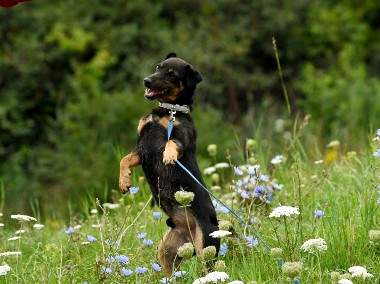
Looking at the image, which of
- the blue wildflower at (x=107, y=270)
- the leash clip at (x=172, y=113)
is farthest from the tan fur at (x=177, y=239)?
the leash clip at (x=172, y=113)

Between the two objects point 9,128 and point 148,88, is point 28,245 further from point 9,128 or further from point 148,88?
point 9,128

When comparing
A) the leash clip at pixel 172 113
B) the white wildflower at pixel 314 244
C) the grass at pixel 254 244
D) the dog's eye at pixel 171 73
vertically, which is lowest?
the grass at pixel 254 244

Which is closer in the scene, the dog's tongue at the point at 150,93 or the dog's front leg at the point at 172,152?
the dog's front leg at the point at 172,152

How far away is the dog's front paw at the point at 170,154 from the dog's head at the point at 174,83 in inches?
12.8

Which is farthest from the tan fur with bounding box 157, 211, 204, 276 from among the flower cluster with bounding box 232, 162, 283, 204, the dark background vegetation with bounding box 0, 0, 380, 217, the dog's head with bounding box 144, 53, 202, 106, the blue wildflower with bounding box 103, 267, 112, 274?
the dark background vegetation with bounding box 0, 0, 380, 217

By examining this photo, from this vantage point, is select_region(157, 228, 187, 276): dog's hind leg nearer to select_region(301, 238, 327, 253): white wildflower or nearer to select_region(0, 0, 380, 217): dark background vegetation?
select_region(301, 238, 327, 253): white wildflower

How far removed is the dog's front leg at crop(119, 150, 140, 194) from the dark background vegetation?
7245 mm

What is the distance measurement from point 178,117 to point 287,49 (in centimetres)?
1422

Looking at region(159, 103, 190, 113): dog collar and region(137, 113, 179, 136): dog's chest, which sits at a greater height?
region(159, 103, 190, 113): dog collar

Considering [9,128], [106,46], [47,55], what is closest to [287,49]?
[106,46]

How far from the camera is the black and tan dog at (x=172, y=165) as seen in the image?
4.11 m

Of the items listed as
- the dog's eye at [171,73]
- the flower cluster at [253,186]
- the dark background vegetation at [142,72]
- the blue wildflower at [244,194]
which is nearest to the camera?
the dog's eye at [171,73]

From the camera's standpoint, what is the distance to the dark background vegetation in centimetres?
1291

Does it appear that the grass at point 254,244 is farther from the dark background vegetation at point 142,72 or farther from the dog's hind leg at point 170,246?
the dark background vegetation at point 142,72
